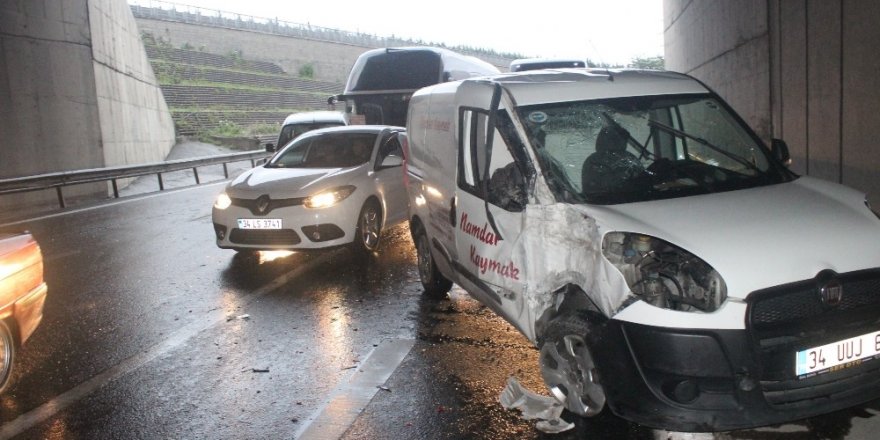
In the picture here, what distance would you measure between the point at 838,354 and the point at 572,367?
1243mm

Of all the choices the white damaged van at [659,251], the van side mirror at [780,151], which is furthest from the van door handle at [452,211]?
the van side mirror at [780,151]

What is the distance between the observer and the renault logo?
820cm

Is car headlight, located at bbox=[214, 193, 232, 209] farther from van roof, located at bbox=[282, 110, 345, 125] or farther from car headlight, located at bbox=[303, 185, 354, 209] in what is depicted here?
van roof, located at bbox=[282, 110, 345, 125]

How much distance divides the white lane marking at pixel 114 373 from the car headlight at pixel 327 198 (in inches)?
40.8

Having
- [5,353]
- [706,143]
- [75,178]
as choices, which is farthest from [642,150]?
[75,178]

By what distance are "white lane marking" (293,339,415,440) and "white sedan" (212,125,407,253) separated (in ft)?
9.80

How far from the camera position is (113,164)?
67.3 feet

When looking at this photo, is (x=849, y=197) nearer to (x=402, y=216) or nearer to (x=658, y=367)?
(x=658, y=367)

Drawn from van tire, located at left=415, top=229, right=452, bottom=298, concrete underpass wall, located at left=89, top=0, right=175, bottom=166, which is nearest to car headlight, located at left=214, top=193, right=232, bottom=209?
van tire, located at left=415, top=229, right=452, bottom=298

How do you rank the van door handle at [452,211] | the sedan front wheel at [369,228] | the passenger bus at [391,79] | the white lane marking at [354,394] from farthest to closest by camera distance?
1. the passenger bus at [391,79]
2. the sedan front wheel at [369,228]
3. the van door handle at [452,211]
4. the white lane marking at [354,394]

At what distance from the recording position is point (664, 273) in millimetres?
3486

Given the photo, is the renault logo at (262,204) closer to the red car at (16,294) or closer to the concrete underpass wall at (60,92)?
the red car at (16,294)

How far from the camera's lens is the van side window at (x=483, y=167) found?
4223 millimetres

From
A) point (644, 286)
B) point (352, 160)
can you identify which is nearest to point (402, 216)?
point (352, 160)
